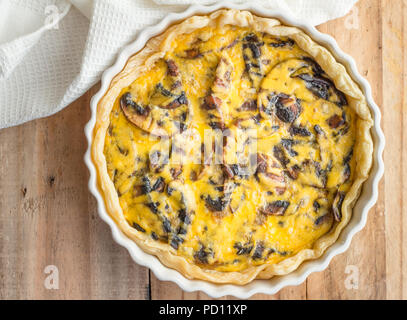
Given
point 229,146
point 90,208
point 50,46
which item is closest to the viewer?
point 229,146

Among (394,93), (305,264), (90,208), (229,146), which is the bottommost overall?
(305,264)

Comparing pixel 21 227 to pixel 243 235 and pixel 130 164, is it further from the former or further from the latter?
pixel 243 235

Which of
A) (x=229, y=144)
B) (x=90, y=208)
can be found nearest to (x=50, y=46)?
(x=90, y=208)

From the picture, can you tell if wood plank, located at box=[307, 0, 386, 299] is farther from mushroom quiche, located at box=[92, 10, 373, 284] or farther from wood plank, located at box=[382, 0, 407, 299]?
mushroom quiche, located at box=[92, 10, 373, 284]

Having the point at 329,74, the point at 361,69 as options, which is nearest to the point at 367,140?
the point at 329,74

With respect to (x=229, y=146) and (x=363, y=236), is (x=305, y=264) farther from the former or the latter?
(x=229, y=146)

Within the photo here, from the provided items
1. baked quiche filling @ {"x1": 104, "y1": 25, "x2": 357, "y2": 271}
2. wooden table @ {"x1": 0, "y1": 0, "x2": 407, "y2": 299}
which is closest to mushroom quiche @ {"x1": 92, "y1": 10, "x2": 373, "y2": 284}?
baked quiche filling @ {"x1": 104, "y1": 25, "x2": 357, "y2": 271}
